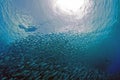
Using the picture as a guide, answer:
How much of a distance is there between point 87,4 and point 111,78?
6.85m

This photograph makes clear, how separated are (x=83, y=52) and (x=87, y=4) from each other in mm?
5648

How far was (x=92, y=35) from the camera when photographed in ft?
35.3

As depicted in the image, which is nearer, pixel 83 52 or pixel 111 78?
pixel 111 78

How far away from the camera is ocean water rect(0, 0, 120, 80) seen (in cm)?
742

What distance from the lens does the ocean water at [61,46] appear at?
7.42 m

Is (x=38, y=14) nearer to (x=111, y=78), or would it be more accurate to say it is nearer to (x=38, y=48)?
(x=38, y=48)

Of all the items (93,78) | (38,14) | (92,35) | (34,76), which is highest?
(38,14)

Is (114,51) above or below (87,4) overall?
below

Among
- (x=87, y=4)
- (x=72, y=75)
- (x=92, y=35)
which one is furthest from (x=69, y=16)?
(x=72, y=75)

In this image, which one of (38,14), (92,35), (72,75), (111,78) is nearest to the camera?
(72,75)

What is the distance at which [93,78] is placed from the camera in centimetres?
814

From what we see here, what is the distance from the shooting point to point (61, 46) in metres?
9.59

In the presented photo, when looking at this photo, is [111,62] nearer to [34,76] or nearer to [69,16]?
[34,76]

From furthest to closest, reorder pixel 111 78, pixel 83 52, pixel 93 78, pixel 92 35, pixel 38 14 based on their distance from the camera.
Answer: pixel 38 14 → pixel 92 35 → pixel 83 52 → pixel 111 78 → pixel 93 78
